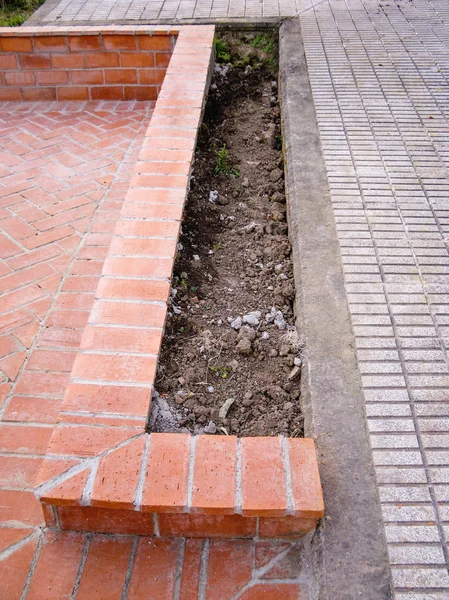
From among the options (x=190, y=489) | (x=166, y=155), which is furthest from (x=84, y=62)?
(x=190, y=489)

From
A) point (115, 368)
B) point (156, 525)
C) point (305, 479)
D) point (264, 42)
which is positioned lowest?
point (156, 525)

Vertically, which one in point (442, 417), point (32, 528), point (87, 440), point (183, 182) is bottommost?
point (32, 528)

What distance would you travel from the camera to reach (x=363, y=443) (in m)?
2.00

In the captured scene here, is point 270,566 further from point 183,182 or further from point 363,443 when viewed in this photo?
point 183,182

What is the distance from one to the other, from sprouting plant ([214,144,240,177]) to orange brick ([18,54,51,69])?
1.97 metres

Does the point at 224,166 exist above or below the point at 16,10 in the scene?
below

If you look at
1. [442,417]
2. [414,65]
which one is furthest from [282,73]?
[442,417]

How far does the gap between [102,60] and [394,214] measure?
292cm

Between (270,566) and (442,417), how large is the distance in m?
0.81

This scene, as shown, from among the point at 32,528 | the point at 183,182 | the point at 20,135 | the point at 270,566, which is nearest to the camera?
the point at 270,566

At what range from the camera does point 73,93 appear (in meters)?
4.88

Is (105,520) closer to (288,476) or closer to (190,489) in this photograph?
(190,489)

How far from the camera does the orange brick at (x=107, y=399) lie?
1961mm

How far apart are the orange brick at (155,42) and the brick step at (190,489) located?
3.73 meters
